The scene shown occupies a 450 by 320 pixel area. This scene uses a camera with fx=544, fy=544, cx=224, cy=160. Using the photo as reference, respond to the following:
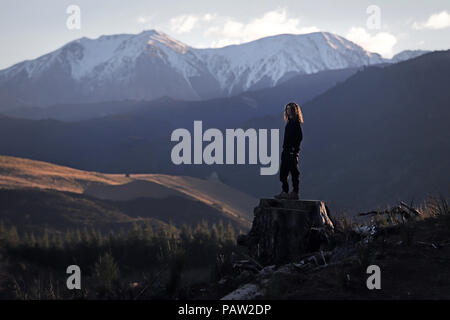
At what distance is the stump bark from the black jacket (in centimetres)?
113

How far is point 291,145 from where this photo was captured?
1117 centimetres

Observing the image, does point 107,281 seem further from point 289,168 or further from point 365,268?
point 289,168

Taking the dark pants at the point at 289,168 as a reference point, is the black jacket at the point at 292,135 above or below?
above

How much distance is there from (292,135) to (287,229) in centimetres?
190

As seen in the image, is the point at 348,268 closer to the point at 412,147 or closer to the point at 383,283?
the point at 383,283

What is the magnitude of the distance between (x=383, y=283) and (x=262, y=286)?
1636 mm

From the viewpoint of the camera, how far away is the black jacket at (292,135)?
1107cm

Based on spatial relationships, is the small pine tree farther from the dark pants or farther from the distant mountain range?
the distant mountain range

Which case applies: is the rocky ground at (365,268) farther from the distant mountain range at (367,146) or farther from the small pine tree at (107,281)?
the distant mountain range at (367,146)

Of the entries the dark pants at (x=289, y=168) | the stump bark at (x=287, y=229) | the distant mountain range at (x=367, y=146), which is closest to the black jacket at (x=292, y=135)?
the dark pants at (x=289, y=168)

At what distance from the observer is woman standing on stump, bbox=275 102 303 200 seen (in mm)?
11023

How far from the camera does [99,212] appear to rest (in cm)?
7781

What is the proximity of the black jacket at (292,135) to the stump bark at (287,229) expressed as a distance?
3.71 feet
